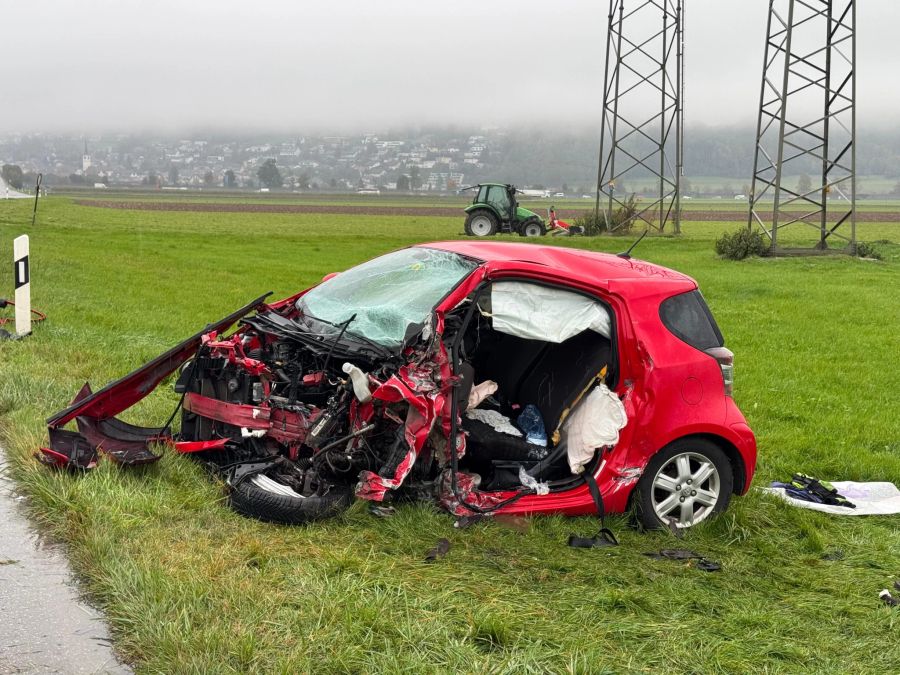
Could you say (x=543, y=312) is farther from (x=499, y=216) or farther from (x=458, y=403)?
(x=499, y=216)

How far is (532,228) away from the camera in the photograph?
37.2 meters

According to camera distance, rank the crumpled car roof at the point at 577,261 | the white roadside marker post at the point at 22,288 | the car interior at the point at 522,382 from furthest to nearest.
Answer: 1. the white roadside marker post at the point at 22,288
2. the crumpled car roof at the point at 577,261
3. the car interior at the point at 522,382

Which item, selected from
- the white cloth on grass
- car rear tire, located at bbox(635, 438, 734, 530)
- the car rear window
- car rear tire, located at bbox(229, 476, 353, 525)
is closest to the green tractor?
the white cloth on grass

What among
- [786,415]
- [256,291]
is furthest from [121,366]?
[256,291]

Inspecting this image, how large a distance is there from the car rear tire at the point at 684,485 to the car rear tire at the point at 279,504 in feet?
6.02

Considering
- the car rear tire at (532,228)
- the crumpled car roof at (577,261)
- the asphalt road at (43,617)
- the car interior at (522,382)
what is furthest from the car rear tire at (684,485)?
the car rear tire at (532,228)

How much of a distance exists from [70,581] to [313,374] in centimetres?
176

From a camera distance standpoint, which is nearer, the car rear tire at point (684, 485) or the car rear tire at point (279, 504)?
the car rear tire at point (279, 504)

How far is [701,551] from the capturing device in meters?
5.23

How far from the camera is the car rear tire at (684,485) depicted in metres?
5.45

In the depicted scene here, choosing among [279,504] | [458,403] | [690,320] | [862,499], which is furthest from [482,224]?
[279,504]

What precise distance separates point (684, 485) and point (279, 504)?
2.45 meters

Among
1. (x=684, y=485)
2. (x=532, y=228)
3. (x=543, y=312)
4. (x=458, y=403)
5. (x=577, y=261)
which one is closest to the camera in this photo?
(x=458, y=403)

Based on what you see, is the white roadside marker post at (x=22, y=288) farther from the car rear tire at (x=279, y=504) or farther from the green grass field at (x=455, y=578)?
the car rear tire at (x=279, y=504)
